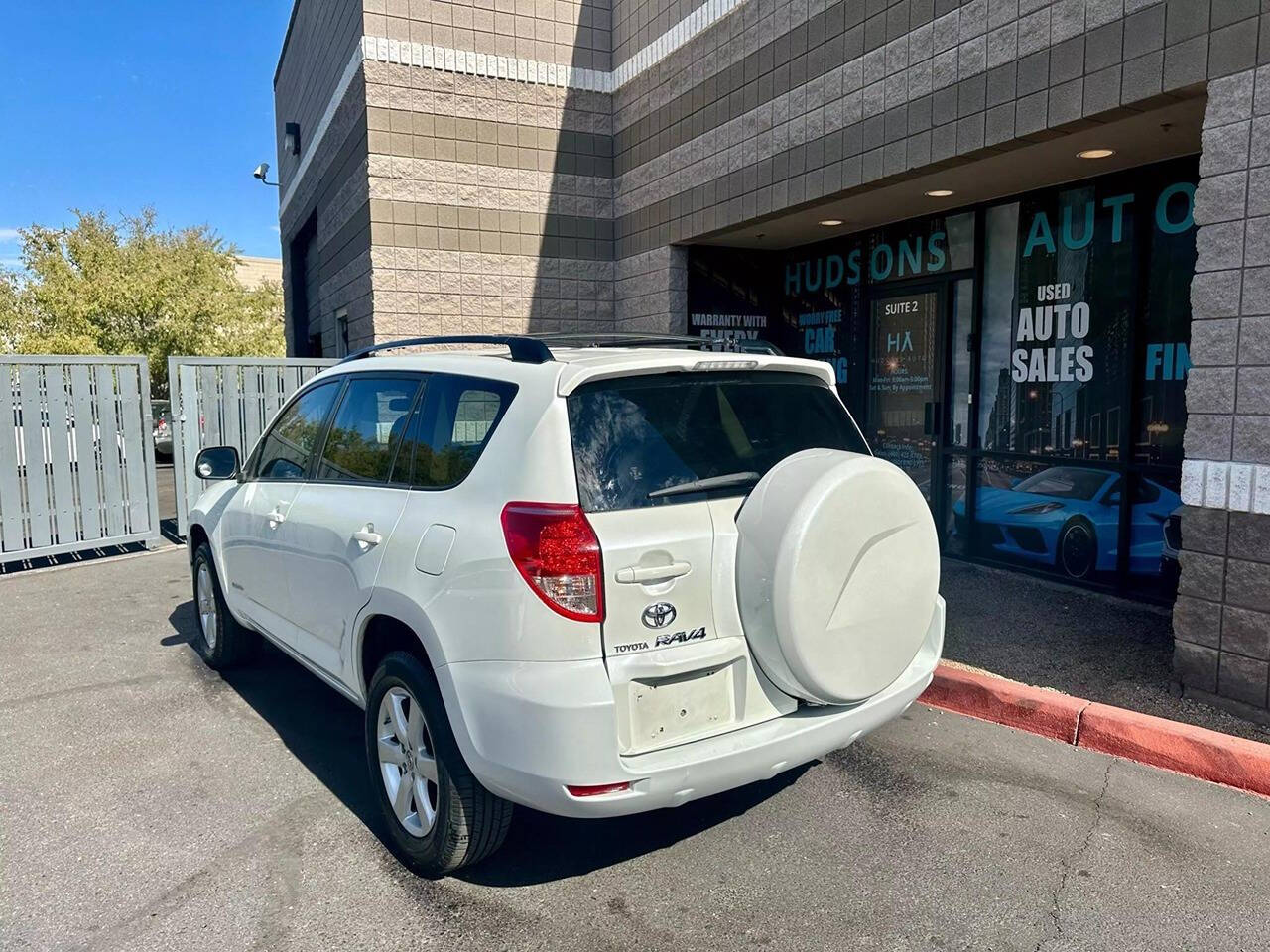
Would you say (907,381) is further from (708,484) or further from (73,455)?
(73,455)

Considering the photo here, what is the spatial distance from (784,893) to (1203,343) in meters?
3.49

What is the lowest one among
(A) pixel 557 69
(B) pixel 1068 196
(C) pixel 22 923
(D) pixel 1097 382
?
(C) pixel 22 923

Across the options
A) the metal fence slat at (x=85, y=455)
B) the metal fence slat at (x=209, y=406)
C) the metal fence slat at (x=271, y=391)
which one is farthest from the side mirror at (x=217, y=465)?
the metal fence slat at (x=271, y=391)

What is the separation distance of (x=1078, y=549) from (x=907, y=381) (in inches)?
90.1

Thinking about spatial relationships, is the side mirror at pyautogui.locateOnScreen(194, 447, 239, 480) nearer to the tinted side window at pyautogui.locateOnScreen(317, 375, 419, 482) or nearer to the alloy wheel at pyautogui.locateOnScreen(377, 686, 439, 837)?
the tinted side window at pyautogui.locateOnScreen(317, 375, 419, 482)

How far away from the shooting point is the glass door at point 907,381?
8.42m

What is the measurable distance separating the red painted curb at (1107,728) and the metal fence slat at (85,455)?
790 cm

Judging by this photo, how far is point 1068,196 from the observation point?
23.4 feet

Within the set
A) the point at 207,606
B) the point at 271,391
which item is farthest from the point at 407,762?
the point at 271,391

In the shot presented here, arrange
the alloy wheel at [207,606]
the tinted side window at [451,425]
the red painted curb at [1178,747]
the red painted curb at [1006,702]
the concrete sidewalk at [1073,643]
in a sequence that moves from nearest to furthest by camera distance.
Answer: the tinted side window at [451,425]
the red painted curb at [1178,747]
the red painted curb at [1006,702]
the concrete sidewalk at [1073,643]
the alloy wheel at [207,606]

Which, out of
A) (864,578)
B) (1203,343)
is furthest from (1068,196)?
(864,578)

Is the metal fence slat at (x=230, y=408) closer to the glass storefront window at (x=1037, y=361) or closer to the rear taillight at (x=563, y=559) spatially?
the glass storefront window at (x=1037, y=361)

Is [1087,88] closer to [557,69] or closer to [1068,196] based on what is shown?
[1068,196]

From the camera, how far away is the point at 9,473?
834cm
